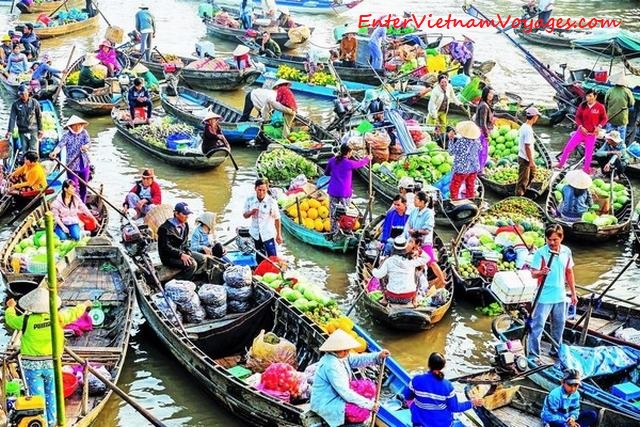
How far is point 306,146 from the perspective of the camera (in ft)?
58.4

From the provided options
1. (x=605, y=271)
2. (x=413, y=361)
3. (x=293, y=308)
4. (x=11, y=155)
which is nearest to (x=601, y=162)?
(x=605, y=271)

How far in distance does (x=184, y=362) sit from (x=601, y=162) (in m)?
9.24

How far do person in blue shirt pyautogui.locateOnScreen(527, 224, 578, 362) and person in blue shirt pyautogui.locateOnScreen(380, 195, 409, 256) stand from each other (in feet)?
8.63

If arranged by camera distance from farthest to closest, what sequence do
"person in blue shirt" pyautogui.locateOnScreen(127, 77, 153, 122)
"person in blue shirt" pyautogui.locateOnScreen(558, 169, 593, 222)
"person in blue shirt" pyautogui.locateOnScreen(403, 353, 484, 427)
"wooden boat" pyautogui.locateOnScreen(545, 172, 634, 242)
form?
"person in blue shirt" pyautogui.locateOnScreen(127, 77, 153, 122), "person in blue shirt" pyautogui.locateOnScreen(558, 169, 593, 222), "wooden boat" pyautogui.locateOnScreen(545, 172, 634, 242), "person in blue shirt" pyautogui.locateOnScreen(403, 353, 484, 427)

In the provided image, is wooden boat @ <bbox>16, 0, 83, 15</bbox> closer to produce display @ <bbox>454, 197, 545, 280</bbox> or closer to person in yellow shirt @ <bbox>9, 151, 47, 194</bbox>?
person in yellow shirt @ <bbox>9, 151, 47, 194</bbox>

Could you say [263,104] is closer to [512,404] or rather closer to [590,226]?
[590,226]

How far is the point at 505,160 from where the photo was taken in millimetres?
17109

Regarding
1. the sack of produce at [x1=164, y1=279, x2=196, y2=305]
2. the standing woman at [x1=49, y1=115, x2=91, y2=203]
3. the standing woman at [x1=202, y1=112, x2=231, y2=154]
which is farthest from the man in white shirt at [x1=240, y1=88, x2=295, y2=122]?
the sack of produce at [x1=164, y1=279, x2=196, y2=305]

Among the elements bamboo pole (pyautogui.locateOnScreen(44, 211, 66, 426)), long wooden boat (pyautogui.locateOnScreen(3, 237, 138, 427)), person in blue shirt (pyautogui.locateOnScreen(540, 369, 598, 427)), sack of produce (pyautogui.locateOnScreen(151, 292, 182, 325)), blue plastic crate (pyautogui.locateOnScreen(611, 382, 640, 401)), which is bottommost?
long wooden boat (pyautogui.locateOnScreen(3, 237, 138, 427))

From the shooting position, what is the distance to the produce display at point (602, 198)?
14.6 meters

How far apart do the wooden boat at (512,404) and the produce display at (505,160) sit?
7135 millimetres

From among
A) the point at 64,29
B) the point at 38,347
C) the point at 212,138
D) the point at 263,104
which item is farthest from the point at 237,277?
the point at 64,29

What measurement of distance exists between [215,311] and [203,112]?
9.56 m

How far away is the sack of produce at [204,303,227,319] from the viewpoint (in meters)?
11.2
